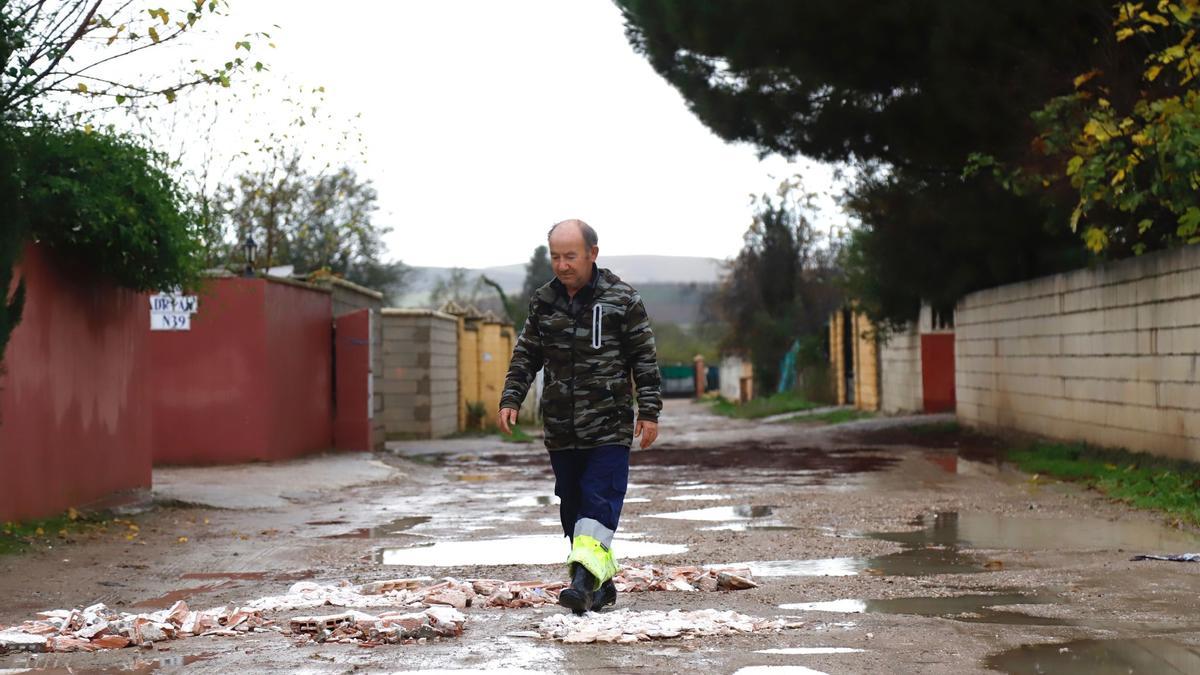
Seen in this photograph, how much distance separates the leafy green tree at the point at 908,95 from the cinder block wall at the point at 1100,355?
3.79 ft

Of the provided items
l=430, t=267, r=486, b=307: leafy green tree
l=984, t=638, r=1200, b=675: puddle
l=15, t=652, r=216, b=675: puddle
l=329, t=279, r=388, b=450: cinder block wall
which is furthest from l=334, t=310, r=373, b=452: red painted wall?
l=430, t=267, r=486, b=307: leafy green tree

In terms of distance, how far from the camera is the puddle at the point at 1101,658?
492 centimetres

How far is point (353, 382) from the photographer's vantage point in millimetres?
21906

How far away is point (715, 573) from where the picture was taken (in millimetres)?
7254

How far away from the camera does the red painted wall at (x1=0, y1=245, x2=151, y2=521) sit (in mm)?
10536

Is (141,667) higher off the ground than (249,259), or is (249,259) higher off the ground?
(249,259)

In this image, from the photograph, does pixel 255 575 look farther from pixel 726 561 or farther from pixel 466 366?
pixel 466 366

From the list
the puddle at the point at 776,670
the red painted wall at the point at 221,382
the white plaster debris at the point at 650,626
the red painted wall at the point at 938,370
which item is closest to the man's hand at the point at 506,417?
the white plaster debris at the point at 650,626

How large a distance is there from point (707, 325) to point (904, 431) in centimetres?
5849

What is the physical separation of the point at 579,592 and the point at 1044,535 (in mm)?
4315

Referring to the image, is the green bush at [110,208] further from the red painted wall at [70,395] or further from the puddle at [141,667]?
the puddle at [141,667]

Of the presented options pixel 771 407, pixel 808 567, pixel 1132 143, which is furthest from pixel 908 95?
pixel 771 407

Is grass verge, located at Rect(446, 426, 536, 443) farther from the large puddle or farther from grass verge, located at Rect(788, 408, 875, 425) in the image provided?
the large puddle

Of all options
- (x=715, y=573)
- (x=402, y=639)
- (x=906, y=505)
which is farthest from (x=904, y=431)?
(x=402, y=639)
